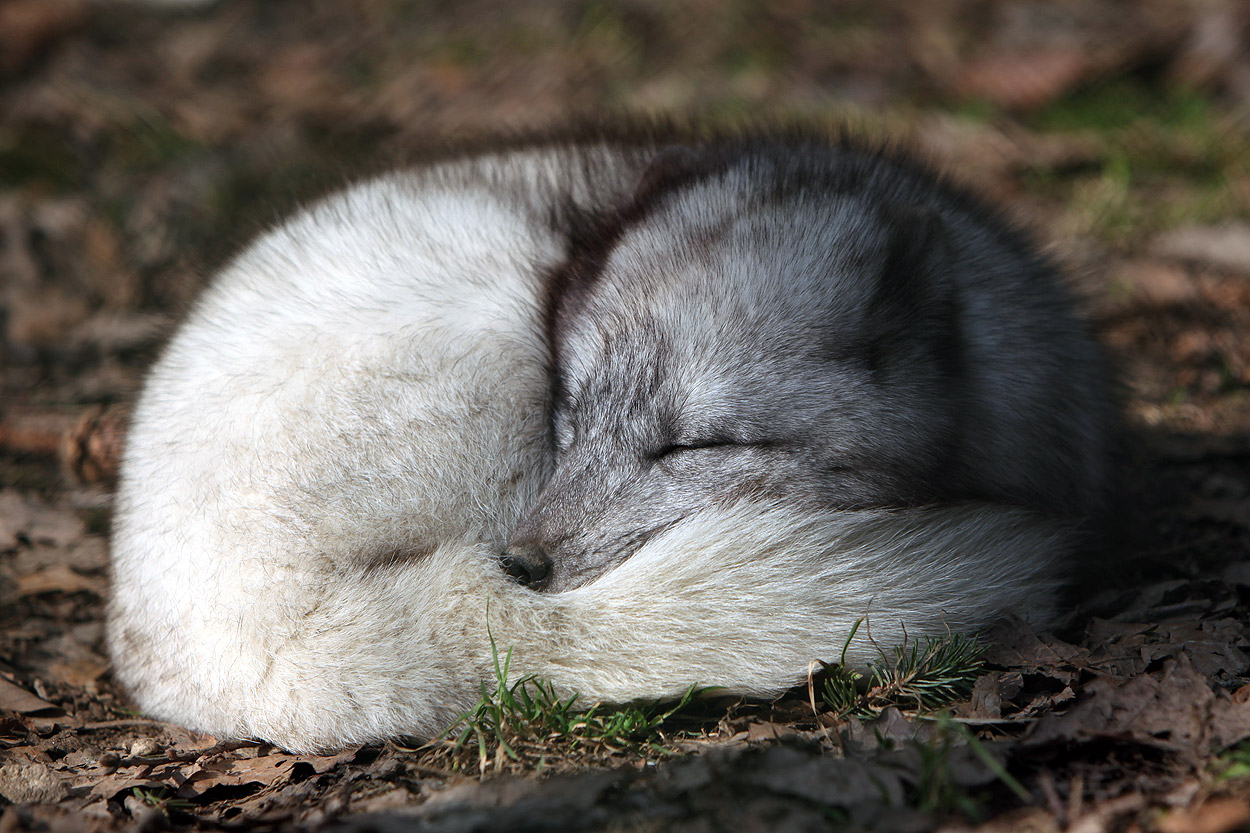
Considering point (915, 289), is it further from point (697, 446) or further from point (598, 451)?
point (598, 451)

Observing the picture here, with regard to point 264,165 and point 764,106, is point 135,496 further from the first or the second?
point 764,106

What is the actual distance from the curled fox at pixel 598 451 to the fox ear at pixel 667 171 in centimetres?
1

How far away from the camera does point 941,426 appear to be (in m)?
2.62

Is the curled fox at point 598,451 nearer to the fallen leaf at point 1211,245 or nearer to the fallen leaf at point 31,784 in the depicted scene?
the fallen leaf at point 31,784

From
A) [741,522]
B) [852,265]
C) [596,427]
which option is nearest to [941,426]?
[852,265]

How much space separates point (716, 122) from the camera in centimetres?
489

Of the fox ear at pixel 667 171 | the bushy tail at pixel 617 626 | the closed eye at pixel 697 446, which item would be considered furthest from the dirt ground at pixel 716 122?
the fox ear at pixel 667 171

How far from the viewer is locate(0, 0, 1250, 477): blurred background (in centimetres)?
453

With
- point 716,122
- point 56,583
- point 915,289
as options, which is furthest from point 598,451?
point 716,122

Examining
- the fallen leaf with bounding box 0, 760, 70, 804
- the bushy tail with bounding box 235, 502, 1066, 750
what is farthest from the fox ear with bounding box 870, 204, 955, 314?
the fallen leaf with bounding box 0, 760, 70, 804

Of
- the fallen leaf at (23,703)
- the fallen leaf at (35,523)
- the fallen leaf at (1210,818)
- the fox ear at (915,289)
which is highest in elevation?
the fox ear at (915,289)

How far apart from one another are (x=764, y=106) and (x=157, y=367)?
13.5 feet

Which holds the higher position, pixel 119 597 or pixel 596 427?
pixel 596 427

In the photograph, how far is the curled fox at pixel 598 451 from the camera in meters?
2.25
